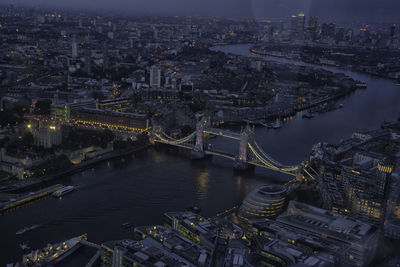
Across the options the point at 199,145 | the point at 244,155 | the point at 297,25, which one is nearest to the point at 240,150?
the point at 244,155

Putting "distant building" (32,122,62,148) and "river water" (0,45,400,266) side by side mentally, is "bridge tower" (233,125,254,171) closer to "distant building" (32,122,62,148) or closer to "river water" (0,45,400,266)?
"river water" (0,45,400,266)

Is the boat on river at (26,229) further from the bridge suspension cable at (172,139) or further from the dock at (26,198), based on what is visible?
the bridge suspension cable at (172,139)

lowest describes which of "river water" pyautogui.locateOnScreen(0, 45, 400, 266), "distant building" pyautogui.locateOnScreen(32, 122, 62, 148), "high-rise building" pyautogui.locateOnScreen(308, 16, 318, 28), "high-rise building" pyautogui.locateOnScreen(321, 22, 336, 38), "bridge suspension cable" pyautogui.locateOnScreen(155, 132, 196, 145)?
"river water" pyautogui.locateOnScreen(0, 45, 400, 266)

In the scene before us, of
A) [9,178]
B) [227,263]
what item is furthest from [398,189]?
[9,178]

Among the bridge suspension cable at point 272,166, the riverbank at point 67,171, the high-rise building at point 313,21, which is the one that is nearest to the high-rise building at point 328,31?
the high-rise building at point 313,21

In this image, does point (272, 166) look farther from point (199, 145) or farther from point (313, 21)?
point (313, 21)

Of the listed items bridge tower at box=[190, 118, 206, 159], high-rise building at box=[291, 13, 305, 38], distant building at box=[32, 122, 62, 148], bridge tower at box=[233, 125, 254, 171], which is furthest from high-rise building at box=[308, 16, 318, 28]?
distant building at box=[32, 122, 62, 148]
